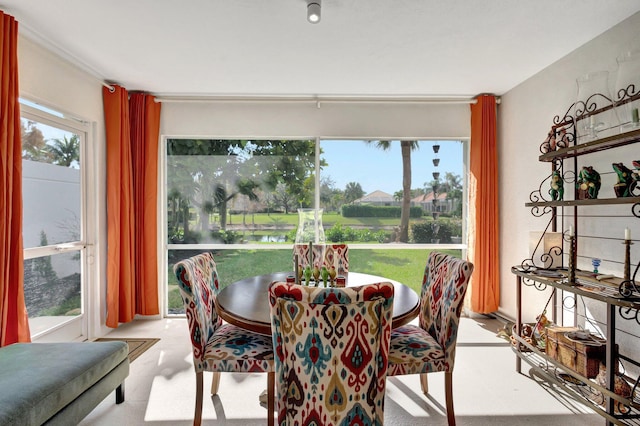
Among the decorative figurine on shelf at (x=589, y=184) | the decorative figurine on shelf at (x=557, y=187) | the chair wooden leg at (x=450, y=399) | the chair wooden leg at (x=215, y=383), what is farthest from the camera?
the decorative figurine on shelf at (x=557, y=187)

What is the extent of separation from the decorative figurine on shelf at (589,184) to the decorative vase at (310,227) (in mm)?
2504

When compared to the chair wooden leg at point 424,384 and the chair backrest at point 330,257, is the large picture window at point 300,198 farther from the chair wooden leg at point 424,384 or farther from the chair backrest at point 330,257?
the chair wooden leg at point 424,384

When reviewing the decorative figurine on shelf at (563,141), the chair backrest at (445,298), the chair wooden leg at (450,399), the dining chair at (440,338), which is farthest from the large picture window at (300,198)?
the chair wooden leg at (450,399)

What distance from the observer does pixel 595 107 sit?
2373 mm

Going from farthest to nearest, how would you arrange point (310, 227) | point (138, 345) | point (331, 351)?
point (310, 227)
point (138, 345)
point (331, 351)

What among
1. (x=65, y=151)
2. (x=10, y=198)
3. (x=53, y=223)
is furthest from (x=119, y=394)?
(x=65, y=151)

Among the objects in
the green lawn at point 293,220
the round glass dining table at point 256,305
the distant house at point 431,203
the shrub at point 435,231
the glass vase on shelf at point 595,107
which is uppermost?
the glass vase on shelf at point 595,107

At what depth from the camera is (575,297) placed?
2.60 meters

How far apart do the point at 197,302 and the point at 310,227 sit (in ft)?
6.96

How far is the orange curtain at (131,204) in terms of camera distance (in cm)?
337

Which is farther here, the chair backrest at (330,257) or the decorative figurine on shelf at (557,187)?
the chair backrest at (330,257)

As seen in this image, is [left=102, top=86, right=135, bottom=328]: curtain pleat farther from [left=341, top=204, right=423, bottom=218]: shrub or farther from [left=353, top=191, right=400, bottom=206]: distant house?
[left=353, top=191, right=400, bottom=206]: distant house

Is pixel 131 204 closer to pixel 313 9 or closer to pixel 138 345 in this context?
pixel 138 345

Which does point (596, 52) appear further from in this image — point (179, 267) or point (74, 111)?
point (74, 111)
